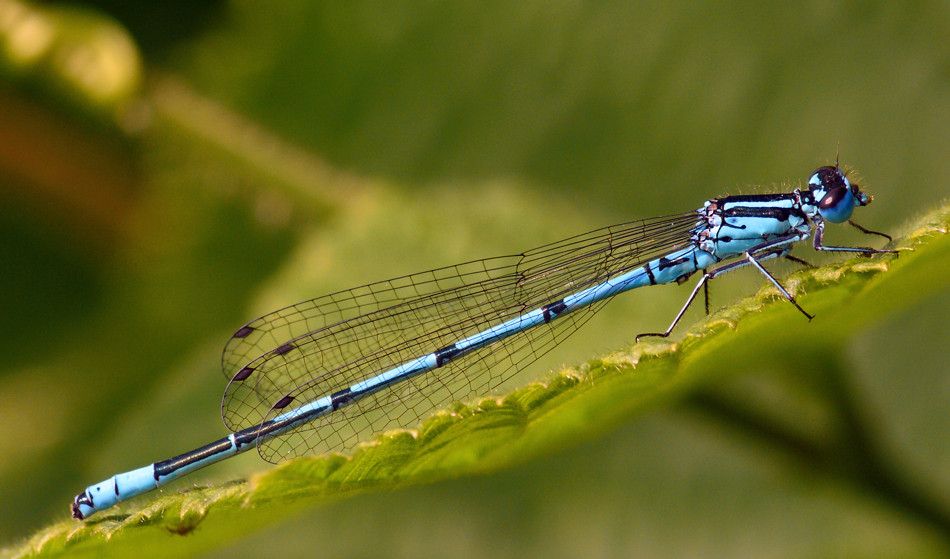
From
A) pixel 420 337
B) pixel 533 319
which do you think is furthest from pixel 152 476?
pixel 533 319

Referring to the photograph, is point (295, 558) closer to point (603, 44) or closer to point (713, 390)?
point (713, 390)

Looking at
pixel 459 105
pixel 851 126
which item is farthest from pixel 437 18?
pixel 851 126

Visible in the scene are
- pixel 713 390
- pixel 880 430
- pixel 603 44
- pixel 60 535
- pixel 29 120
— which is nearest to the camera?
pixel 60 535

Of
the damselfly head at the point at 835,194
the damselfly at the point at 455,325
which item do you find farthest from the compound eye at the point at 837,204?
the damselfly at the point at 455,325

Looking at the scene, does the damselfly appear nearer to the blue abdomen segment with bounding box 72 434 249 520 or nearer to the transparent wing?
the transparent wing

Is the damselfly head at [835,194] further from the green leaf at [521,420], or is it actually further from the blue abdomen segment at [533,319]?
the green leaf at [521,420]

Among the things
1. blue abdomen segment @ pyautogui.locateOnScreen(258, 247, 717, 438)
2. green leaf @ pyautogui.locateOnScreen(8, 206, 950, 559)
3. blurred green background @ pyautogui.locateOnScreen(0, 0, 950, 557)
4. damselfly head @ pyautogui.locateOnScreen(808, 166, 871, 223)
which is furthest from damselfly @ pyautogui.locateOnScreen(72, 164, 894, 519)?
green leaf @ pyautogui.locateOnScreen(8, 206, 950, 559)

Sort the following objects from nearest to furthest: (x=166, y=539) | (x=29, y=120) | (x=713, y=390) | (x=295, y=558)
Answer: (x=166, y=539) → (x=713, y=390) → (x=29, y=120) → (x=295, y=558)

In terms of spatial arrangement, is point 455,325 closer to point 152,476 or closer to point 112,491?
point 152,476
